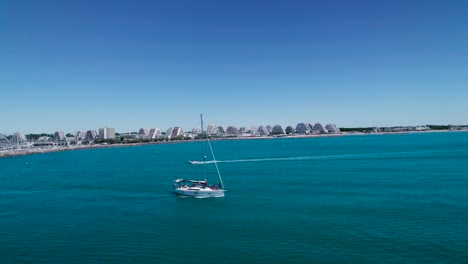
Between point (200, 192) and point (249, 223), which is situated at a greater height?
point (200, 192)

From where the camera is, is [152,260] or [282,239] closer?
[152,260]

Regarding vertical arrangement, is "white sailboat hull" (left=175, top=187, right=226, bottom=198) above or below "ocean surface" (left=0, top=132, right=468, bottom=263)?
above

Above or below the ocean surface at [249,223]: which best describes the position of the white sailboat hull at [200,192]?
above

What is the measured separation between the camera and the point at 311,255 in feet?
63.9

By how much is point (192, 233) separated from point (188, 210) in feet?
23.7

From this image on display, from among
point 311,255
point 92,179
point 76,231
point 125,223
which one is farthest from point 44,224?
point 92,179

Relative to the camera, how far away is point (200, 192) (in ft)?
122

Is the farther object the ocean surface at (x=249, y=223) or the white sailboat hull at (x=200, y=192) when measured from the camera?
the white sailboat hull at (x=200, y=192)

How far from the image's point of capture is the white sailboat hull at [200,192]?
120ft

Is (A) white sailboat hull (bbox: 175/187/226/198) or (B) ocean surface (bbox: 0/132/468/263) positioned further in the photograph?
(A) white sailboat hull (bbox: 175/187/226/198)

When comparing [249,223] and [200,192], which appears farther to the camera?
[200,192]

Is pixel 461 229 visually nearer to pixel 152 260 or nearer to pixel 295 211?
pixel 295 211

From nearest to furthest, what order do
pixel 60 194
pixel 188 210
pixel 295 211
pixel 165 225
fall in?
pixel 165 225 → pixel 295 211 → pixel 188 210 → pixel 60 194

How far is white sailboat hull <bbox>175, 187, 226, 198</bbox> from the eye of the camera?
3656 cm
